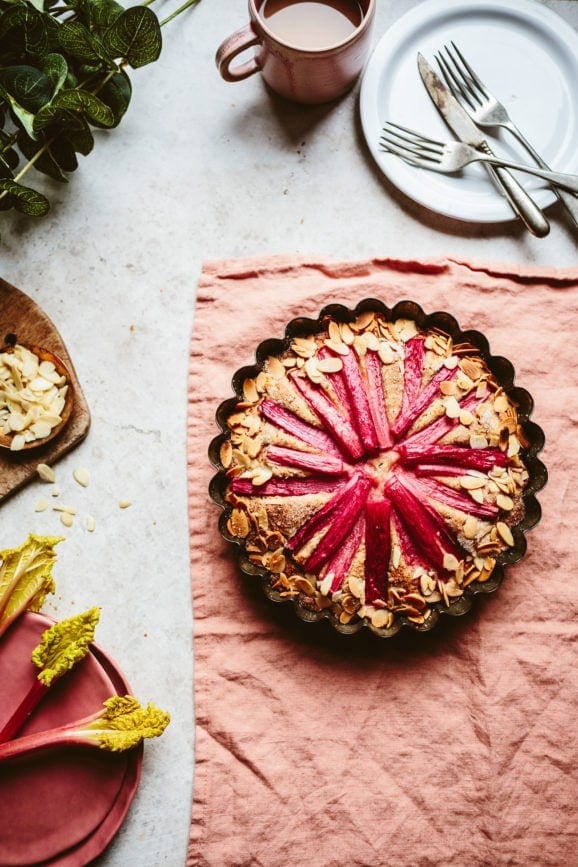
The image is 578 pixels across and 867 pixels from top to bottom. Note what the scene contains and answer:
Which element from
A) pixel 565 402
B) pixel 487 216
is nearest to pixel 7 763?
pixel 565 402

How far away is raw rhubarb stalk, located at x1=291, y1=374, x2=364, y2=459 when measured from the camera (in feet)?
4.83

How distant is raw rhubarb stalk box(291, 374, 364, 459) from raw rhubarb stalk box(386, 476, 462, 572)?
0.32 feet

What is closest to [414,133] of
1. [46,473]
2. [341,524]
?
[341,524]

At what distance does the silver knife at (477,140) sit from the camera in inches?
63.8

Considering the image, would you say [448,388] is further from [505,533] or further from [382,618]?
[382,618]

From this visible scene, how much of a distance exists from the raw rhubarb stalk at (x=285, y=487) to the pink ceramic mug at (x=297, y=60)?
33.4 inches

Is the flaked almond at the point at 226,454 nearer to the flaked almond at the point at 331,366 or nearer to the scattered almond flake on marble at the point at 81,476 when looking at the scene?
the flaked almond at the point at 331,366

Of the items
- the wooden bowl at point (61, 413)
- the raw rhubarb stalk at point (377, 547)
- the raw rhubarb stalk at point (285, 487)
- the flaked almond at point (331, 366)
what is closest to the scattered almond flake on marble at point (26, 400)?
the wooden bowl at point (61, 413)

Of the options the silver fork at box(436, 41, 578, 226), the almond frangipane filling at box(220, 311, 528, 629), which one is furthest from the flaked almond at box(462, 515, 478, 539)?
the silver fork at box(436, 41, 578, 226)

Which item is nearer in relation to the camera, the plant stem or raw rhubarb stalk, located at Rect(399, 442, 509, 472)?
raw rhubarb stalk, located at Rect(399, 442, 509, 472)

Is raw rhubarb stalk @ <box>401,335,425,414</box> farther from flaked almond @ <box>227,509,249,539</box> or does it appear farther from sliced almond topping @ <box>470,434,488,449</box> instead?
flaked almond @ <box>227,509,249,539</box>

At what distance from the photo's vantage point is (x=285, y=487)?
1.48 meters

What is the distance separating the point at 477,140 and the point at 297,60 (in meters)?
0.43

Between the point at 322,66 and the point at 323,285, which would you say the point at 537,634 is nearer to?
the point at 323,285
